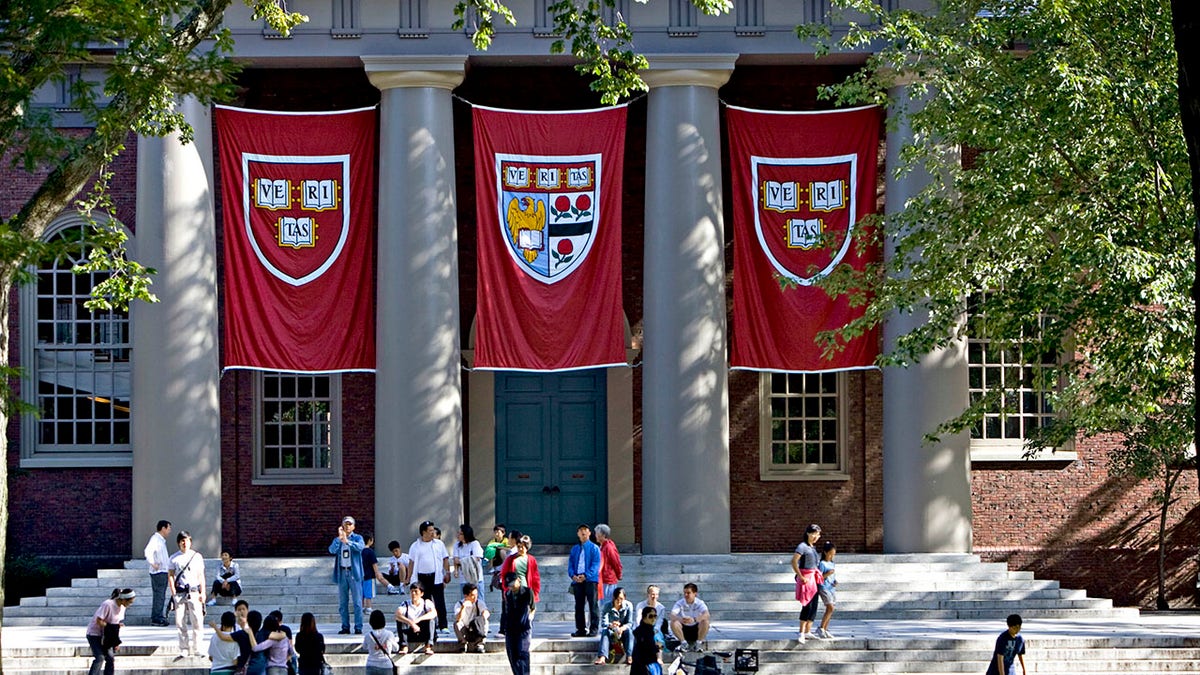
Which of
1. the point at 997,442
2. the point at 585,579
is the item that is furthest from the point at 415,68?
the point at 997,442

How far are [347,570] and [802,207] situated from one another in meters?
9.21

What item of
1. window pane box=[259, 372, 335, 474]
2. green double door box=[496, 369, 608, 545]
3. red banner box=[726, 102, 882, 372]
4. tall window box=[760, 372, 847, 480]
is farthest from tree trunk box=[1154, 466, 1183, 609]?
window pane box=[259, 372, 335, 474]

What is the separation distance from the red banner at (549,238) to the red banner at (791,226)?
6.40ft

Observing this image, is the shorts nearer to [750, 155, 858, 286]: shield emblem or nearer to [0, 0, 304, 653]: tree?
[750, 155, 858, 286]: shield emblem

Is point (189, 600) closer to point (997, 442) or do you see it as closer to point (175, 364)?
point (175, 364)

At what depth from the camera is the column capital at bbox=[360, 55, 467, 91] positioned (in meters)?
28.5

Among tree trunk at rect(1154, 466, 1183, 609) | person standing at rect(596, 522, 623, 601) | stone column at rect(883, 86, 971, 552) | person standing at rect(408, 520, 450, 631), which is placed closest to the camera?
person standing at rect(596, 522, 623, 601)

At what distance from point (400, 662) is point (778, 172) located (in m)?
10.3

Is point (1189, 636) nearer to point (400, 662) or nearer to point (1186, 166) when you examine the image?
point (1186, 166)

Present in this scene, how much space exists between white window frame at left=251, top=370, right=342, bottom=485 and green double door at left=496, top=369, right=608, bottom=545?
2747 millimetres

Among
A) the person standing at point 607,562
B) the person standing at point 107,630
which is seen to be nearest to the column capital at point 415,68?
the person standing at point 607,562

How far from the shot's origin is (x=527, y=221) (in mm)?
28312

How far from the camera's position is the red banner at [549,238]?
28.2 meters

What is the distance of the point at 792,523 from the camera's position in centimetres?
3156
